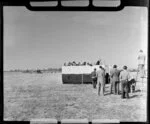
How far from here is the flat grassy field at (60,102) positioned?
140 centimetres

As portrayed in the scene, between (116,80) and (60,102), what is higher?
(116,80)

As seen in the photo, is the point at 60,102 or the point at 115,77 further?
the point at 60,102

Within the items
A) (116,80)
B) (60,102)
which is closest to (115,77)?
(116,80)

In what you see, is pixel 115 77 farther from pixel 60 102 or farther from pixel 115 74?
pixel 60 102

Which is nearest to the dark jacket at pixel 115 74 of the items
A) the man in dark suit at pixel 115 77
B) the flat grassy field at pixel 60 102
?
the man in dark suit at pixel 115 77

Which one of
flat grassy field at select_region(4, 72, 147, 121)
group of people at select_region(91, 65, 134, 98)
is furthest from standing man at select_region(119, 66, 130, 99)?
flat grassy field at select_region(4, 72, 147, 121)

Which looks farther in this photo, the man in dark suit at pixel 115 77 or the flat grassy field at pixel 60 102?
the man in dark suit at pixel 115 77

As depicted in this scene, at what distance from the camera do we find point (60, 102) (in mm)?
3346

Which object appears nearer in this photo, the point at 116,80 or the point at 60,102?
the point at 116,80

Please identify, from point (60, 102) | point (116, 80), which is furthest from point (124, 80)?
point (60, 102)

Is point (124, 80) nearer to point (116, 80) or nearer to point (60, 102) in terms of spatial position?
point (116, 80)

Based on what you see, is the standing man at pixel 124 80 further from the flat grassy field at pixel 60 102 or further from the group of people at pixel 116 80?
the flat grassy field at pixel 60 102

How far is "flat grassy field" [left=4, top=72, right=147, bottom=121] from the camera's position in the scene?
140 cm

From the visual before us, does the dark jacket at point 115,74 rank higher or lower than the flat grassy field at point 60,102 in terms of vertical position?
higher
